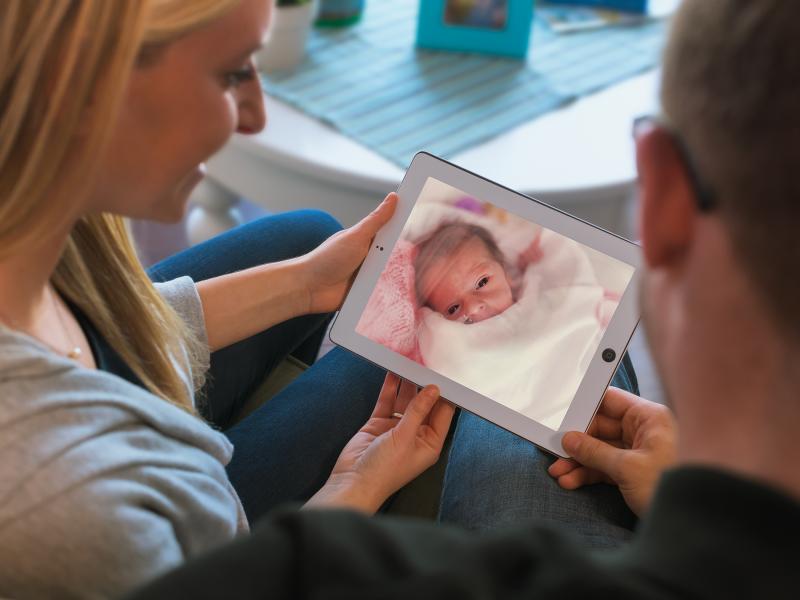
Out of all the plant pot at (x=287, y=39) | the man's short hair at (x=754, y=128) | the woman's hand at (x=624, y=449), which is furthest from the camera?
the plant pot at (x=287, y=39)

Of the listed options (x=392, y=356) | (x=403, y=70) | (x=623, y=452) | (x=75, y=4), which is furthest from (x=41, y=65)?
(x=403, y=70)

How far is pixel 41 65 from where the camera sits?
610 millimetres

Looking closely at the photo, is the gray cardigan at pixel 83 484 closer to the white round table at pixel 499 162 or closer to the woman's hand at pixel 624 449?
the woman's hand at pixel 624 449

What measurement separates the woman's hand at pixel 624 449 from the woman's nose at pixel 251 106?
414 millimetres

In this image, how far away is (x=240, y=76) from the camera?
73cm

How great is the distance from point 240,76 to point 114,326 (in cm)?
28

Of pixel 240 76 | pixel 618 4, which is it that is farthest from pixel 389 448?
pixel 618 4

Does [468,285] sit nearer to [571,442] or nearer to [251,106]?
[571,442]

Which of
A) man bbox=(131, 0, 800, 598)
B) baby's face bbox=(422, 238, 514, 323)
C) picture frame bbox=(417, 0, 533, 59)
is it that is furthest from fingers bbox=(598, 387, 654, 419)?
picture frame bbox=(417, 0, 533, 59)

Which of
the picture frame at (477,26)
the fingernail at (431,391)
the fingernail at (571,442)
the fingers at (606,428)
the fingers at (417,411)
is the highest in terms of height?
the picture frame at (477,26)

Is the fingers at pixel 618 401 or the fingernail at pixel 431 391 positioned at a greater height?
the fingers at pixel 618 401

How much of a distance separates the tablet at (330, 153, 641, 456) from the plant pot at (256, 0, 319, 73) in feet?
1.76

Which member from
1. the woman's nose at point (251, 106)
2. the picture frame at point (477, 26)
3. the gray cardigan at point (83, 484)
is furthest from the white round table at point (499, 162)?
the gray cardigan at point (83, 484)

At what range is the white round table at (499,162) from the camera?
1.30 metres
